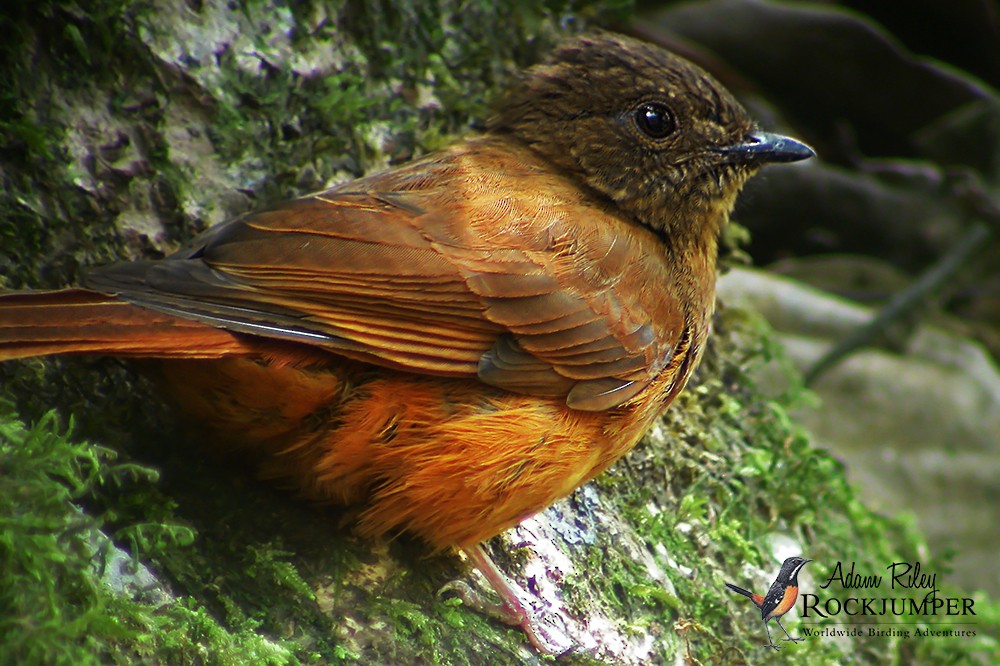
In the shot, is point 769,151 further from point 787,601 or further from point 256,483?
point 256,483

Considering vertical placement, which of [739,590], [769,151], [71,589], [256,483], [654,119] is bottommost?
[739,590]

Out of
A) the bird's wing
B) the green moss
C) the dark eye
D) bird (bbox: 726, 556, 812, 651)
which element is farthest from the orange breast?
the green moss

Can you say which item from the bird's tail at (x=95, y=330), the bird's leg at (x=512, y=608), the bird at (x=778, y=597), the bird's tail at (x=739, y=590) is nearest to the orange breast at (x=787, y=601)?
the bird at (x=778, y=597)

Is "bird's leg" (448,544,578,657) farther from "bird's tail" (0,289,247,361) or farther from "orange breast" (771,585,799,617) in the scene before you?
"bird's tail" (0,289,247,361)

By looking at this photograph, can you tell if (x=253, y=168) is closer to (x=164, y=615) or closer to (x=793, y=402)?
(x=164, y=615)

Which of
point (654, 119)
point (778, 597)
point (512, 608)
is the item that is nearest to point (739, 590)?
point (778, 597)
